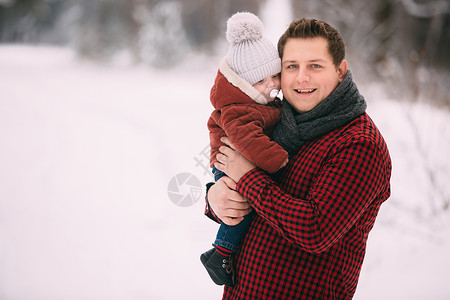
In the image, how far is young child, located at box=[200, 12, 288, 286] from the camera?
158 cm

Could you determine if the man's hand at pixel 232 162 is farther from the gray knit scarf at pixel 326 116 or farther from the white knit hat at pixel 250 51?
the white knit hat at pixel 250 51

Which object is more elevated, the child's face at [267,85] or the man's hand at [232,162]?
the child's face at [267,85]

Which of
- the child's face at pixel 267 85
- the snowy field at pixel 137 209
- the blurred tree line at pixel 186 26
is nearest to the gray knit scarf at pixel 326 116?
the child's face at pixel 267 85

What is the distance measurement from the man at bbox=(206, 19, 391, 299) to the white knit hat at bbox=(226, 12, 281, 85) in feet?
0.31

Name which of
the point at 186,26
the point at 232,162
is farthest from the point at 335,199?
the point at 186,26

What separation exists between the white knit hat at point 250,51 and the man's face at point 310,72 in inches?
5.7

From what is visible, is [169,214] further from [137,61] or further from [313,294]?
[137,61]

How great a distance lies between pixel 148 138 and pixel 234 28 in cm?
547

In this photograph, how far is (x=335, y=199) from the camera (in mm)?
1217

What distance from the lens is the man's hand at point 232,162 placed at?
148 centimetres

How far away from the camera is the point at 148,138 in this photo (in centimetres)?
694

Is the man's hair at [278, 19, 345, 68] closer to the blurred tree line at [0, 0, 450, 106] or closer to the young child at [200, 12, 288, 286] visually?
the young child at [200, 12, 288, 286]

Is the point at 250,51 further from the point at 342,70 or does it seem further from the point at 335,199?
the point at 335,199

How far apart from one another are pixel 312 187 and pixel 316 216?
0.41 ft
